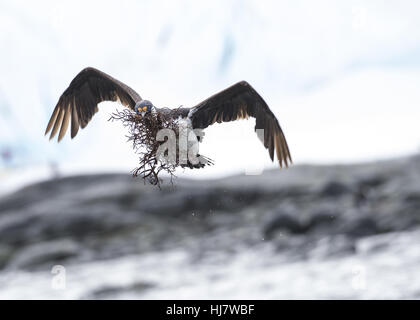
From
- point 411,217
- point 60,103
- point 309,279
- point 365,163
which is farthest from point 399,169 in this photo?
point 60,103

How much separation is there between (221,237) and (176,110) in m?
45.7

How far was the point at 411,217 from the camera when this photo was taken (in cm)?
4156

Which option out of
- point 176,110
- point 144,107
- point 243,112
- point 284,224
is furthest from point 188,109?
point 284,224

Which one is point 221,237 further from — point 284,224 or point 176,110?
point 176,110

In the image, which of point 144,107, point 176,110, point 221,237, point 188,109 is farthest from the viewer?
point 221,237

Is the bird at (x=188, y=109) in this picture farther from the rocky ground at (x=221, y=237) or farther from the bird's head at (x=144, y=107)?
the rocky ground at (x=221, y=237)

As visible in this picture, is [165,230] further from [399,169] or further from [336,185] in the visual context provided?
[399,169]

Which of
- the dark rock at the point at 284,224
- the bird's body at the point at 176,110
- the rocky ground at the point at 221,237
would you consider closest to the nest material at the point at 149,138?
the bird's body at the point at 176,110

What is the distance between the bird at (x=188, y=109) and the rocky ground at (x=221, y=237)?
34484 mm

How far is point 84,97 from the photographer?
474 cm

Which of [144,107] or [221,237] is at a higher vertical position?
[221,237]

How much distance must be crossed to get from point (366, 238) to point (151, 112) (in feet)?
135

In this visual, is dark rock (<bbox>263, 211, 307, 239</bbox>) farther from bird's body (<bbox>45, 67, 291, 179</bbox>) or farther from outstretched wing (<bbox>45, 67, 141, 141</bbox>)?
outstretched wing (<bbox>45, 67, 141, 141</bbox>)

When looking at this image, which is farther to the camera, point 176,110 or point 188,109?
point 188,109
